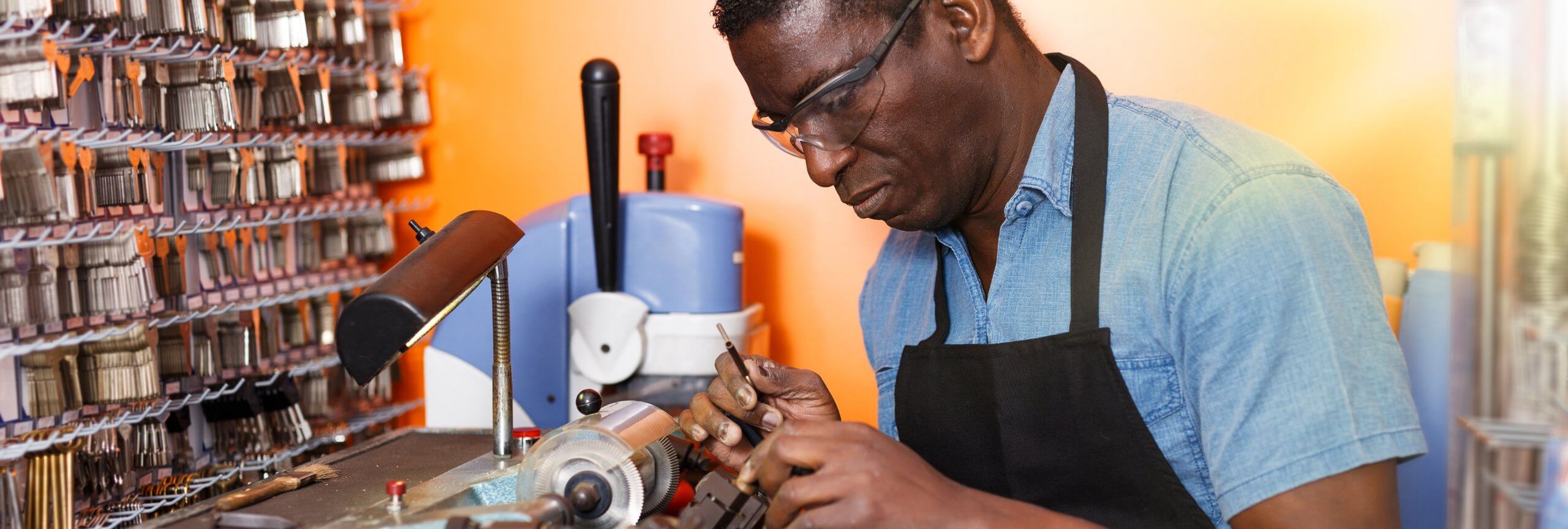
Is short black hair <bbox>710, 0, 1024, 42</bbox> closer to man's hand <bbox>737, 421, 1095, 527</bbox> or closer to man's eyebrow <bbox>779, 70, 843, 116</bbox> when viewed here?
man's eyebrow <bbox>779, 70, 843, 116</bbox>

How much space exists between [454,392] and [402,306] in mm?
1032

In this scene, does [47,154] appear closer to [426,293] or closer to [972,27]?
[426,293]

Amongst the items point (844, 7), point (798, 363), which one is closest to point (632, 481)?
point (844, 7)

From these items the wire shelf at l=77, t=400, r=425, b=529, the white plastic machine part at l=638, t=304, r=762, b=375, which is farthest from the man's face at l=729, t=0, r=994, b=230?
the wire shelf at l=77, t=400, r=425, b=529

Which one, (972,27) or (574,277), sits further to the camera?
(574,277)

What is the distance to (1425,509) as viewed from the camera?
1712 mm

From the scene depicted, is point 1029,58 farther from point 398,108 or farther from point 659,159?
point 398,108

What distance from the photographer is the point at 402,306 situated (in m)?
1.08

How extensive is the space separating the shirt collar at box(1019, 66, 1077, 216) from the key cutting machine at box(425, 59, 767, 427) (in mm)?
822

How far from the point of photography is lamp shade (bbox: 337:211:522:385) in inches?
42.7

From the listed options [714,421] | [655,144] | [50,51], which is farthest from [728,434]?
[50,51]

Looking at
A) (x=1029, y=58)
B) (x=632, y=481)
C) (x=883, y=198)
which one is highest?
(x=1029, y=58)

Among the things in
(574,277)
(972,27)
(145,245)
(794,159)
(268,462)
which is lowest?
(268,462)

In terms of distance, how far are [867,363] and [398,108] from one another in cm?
125
